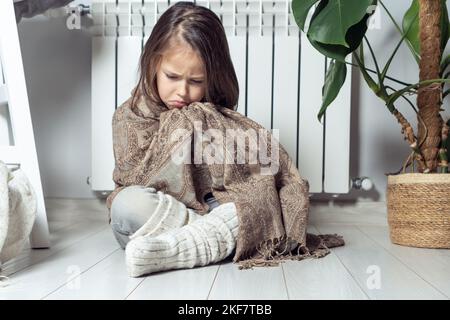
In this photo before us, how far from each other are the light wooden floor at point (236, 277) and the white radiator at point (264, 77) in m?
0.30

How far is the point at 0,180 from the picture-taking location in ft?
3.14

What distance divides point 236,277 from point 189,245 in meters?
0.11

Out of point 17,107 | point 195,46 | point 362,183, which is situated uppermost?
point 195,46

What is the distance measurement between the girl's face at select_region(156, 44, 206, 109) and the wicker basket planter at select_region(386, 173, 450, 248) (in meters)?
0.49

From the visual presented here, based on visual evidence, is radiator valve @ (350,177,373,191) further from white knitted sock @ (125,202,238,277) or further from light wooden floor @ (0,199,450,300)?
white knitted sock @ (125,202,238,277)

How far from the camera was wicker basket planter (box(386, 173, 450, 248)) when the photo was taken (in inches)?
48.9

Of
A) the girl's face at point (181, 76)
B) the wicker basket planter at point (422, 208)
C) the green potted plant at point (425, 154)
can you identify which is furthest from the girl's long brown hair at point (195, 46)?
the wicker basket planter at point (422, 208)

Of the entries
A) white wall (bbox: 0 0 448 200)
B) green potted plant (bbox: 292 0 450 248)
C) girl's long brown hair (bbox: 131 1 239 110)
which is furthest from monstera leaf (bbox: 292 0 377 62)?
white wall (bbox: 0 0 448 200)

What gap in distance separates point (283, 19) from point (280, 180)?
57 centimetres

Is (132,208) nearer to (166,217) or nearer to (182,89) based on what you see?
(166,217)

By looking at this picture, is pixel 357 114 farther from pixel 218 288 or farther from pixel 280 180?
pixel 218 288

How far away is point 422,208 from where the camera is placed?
49.4 inches

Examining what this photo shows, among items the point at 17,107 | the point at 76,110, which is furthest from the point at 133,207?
the point at 76,110
